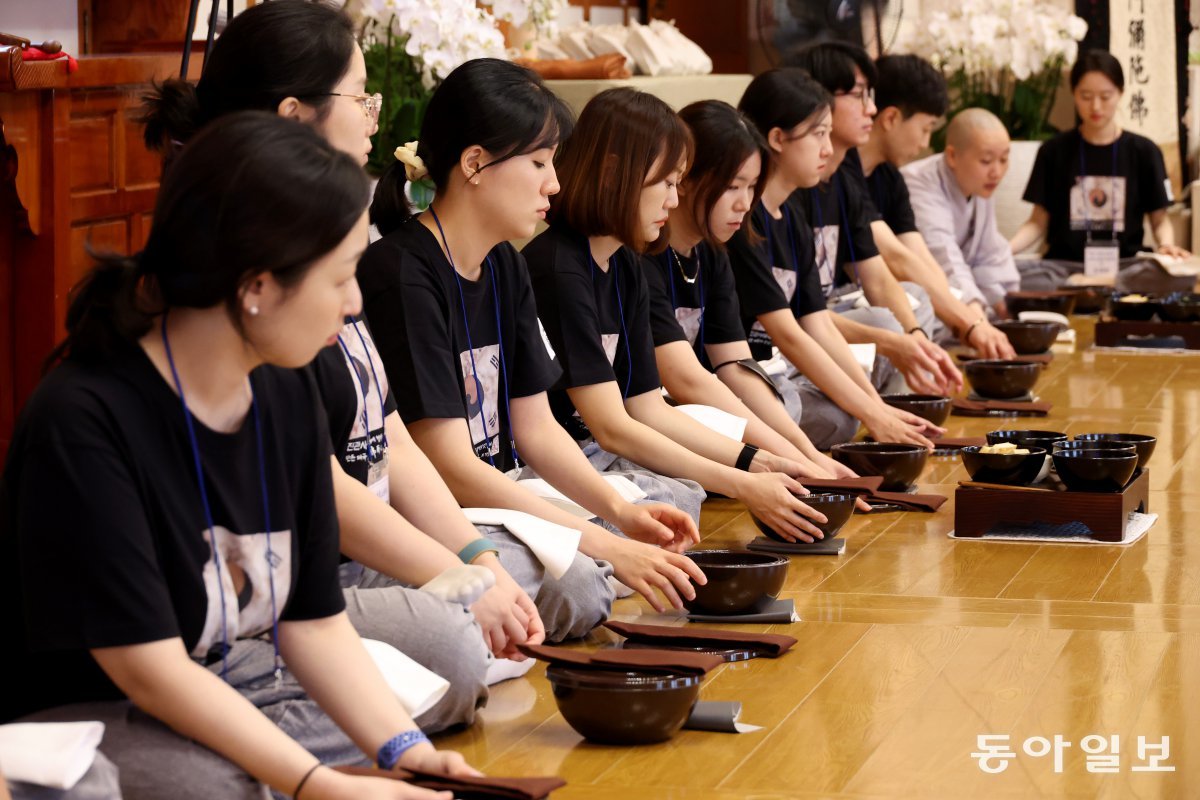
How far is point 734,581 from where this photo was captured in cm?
298

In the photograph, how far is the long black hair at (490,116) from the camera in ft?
9.55

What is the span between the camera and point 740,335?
4363mm

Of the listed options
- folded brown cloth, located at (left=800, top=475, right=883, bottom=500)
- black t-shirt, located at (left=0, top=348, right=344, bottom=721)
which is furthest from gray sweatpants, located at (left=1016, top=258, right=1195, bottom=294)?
black t-shirt, located at (left=0, top=348, right=344, bottom=721)

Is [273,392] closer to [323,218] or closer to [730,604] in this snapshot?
[323,218]

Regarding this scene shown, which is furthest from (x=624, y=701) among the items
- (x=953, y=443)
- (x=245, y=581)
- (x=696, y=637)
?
(x=953, y=443)

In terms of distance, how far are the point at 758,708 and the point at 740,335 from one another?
1877 millimetres

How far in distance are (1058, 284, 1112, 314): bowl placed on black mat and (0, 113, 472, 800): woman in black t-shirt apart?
5.93 m

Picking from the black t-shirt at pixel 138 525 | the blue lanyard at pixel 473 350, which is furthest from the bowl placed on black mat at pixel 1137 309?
the black t-shirt at pixel 138 525

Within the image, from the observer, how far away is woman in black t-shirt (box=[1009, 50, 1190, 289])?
792 centimetres

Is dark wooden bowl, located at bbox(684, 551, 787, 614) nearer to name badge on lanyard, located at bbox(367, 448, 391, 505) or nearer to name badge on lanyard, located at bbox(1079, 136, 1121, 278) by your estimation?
name badge on lanyard, located at bbox(367, 448, 391, 505)

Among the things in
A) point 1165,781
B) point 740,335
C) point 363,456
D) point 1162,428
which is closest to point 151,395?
point 363,456

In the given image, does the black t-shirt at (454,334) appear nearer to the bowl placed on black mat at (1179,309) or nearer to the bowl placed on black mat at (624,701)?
the bowl placed on black mat at (624,701)

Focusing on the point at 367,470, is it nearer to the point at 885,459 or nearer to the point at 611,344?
the point at 611,344

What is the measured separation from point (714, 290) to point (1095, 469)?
1110 millimetres
